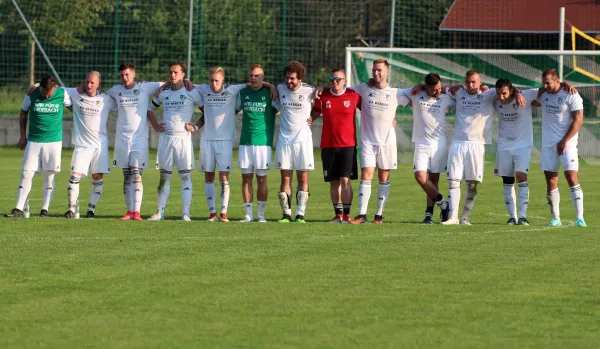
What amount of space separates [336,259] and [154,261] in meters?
1.78

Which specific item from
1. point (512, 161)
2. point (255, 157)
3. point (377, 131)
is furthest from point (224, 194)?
point (512, 161)

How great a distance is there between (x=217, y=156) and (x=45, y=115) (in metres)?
2.35

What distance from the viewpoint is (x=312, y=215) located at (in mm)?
17688

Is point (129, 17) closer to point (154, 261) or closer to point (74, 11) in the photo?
point (74, 11)

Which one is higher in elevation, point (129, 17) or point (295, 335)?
point (129, 17)

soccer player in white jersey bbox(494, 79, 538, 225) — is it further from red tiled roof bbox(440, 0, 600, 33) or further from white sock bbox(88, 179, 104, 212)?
red tiled roof bbox(440, 0, 600, 33)

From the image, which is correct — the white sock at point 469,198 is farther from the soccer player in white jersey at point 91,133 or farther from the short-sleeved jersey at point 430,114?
the soccer player in white jersey at point 91,133

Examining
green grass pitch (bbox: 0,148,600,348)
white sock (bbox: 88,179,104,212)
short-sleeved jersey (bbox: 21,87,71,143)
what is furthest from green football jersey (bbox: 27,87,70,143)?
green grass pitch (bbox: 0,148,600,348)

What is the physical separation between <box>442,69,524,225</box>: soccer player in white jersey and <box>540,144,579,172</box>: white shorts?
76 cm

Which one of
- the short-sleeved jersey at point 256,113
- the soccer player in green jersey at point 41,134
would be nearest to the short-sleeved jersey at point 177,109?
the short-sleeved jersey at point 256,113

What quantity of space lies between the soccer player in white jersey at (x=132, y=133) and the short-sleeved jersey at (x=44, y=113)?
2.61ft

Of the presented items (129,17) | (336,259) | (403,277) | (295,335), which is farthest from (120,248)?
(129,17)

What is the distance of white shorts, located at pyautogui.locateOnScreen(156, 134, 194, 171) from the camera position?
16.1 meters

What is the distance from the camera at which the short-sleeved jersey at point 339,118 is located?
15.8 m
